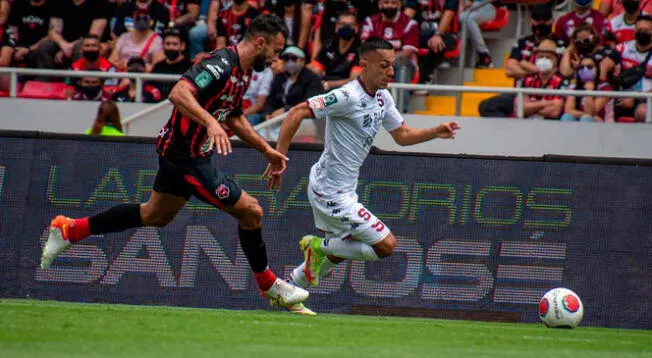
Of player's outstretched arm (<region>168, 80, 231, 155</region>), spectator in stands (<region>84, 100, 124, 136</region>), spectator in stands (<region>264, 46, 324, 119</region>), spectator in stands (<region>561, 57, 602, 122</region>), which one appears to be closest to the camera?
player's outstretched arm (<region>168, 80, 231, 155</region>)

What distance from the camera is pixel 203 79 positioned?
10273 millimetres

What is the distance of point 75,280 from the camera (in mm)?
12875

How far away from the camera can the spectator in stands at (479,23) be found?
62.4ft

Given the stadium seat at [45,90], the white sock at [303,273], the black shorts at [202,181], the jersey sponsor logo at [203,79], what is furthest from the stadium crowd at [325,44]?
the jersey sponsor logo at [203,79]

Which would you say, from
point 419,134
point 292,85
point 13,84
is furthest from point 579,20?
point 13,84

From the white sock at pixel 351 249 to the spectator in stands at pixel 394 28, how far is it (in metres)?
6.91

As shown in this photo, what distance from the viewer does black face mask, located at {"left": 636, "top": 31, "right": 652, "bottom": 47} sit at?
16.6 metres

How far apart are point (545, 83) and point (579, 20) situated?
128 centimetres

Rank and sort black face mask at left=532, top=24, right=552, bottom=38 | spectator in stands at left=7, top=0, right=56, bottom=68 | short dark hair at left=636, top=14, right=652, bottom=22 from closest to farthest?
short dark hair at left=636, top=14, right=652, bottom=22 < black face mask at left=532, top=24, right=552, bottom=38 < spectator in stands at left=7, top=0, right=56, bottom=68

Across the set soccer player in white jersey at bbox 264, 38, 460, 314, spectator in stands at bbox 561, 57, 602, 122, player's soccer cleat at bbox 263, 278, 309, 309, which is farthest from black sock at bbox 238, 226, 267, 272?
spectator in stands at bbox 561, 57, 602, 122

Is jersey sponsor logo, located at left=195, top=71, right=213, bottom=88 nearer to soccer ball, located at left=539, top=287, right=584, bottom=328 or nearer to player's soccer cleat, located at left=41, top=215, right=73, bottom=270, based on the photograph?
player's soccer cleat, located at left=41, top=215, right=73, bottom=270

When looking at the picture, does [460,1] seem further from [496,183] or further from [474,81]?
[496,183]

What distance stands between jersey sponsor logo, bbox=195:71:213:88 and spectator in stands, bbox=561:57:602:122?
25.0 ft

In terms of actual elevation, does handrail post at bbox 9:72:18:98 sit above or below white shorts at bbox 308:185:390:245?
above
